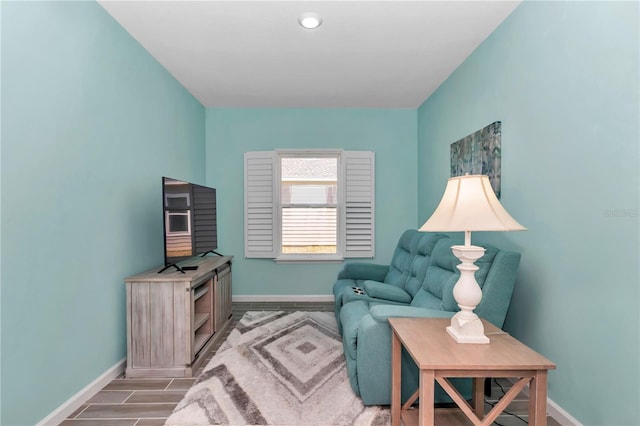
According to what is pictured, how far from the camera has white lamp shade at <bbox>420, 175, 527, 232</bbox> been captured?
146 cm

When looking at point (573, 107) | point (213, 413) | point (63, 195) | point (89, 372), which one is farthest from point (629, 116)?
point (89, 372)

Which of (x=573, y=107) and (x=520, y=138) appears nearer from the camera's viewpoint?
(x=573, y=107)

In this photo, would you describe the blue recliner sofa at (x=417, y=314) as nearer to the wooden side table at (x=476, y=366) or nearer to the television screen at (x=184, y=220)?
the wooden side table at (x=476, y=366)

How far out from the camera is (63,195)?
1863mm

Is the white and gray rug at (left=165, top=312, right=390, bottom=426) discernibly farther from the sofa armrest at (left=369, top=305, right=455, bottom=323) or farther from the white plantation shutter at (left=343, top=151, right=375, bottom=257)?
the white plantation shutter at (left=343, top=151, right=375, bottom=257)

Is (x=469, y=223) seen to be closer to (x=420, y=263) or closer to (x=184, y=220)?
(x=420, y=263)

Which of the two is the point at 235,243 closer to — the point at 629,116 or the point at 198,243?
the point at 198,243

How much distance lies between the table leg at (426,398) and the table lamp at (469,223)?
31 cm

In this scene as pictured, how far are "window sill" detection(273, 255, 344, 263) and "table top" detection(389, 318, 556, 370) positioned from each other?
2510 mm

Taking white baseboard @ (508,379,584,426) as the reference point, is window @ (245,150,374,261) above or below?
above

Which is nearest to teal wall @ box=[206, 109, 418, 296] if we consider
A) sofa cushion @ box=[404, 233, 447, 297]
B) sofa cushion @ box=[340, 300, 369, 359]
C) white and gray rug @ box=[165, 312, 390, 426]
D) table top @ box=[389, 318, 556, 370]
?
white and gray rug @ box=[165, 312, 390, 426]

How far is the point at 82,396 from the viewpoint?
78.4 inches

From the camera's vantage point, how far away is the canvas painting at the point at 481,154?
2.41m

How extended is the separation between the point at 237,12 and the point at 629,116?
2388 mm
